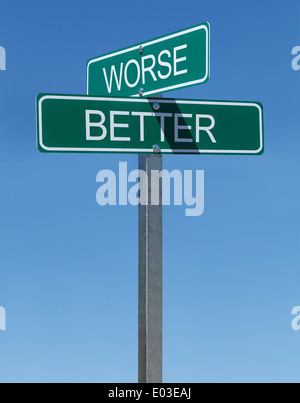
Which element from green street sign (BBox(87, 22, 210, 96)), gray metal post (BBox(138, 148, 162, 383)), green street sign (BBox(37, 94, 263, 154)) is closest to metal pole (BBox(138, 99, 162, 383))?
gray metal post (BBox(138, 148, 162, 383))

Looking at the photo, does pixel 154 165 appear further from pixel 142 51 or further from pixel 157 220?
pixel 142 51

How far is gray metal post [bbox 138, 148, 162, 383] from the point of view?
409 centimetres

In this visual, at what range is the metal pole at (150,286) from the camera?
409cm

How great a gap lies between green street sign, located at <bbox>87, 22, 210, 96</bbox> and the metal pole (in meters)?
0.52

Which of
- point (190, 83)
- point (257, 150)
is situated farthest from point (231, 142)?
point (190, 83)

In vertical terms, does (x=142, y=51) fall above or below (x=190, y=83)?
above

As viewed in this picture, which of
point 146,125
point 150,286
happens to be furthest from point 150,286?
point 146,125

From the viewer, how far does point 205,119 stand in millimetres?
4277

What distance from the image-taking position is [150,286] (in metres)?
4.14
